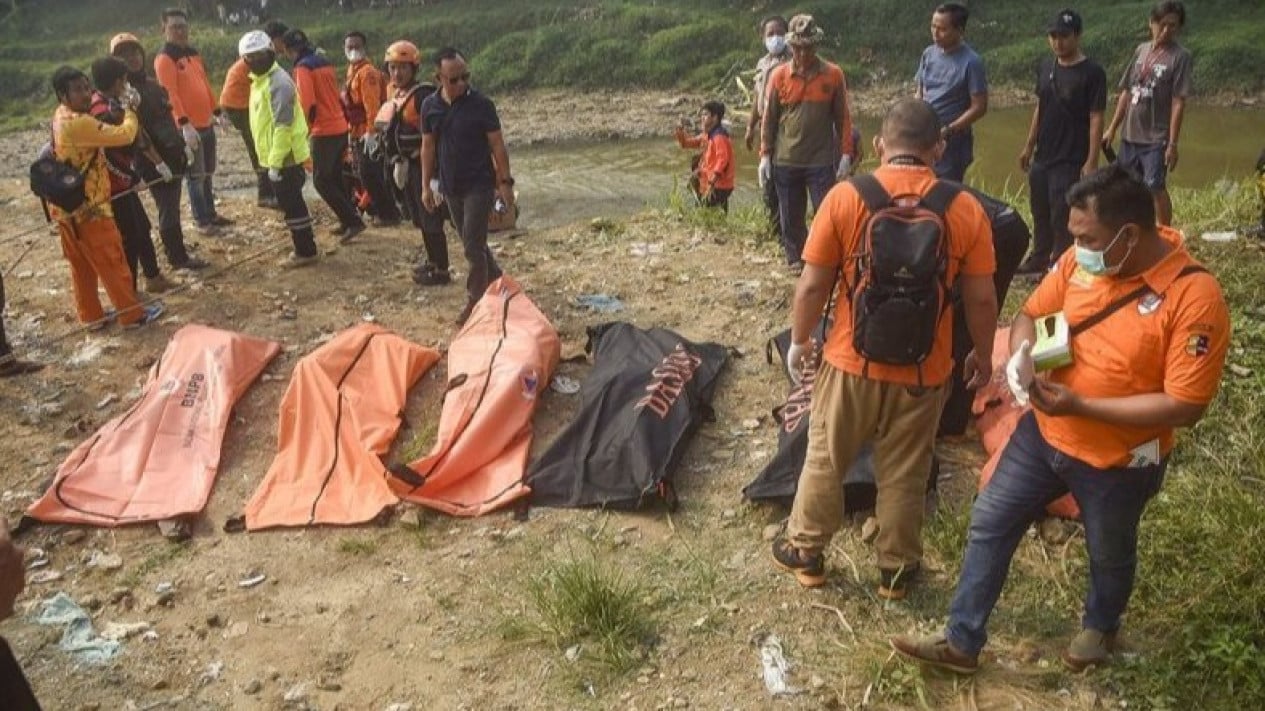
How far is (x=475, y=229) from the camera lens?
595cm

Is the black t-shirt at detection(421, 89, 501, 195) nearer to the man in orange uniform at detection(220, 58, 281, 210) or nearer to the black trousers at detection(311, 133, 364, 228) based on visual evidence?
the black trousers at detection(311, 133, 364, 228)

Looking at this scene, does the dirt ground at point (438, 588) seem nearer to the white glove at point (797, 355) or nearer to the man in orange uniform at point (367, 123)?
the white glove at point (797, 355)

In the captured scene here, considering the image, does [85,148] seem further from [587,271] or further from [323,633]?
[323,633]

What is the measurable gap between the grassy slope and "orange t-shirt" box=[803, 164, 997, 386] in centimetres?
1906

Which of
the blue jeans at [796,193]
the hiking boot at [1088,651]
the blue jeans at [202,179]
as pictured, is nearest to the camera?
the hiking boot at [1088,651]

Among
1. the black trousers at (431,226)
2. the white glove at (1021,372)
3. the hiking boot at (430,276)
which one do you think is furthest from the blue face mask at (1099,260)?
the hiking boot at (430,276)

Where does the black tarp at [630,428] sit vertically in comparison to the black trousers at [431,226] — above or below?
below

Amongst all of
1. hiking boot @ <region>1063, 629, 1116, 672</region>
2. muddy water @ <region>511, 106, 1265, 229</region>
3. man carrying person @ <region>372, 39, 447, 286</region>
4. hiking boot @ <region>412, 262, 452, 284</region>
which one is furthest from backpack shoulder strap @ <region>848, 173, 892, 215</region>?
muddy water @ <region>511, 106, 1265, 229</region>

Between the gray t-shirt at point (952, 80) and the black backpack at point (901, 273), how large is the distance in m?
3.43

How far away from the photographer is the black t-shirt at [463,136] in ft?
18.8

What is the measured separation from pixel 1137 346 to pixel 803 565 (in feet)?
4.78

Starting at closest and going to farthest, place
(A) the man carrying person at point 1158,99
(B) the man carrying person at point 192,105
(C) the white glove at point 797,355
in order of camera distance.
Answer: (C) the white glove at point 797,355, (A) the man carrying person at point 1158,99, (B) the man carrying person at point 192,105

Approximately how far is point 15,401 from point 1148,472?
5.58 meters

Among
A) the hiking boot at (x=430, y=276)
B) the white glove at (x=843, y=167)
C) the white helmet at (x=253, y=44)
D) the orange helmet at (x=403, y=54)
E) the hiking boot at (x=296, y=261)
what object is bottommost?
the hiking boot at (x=430, y=276)
